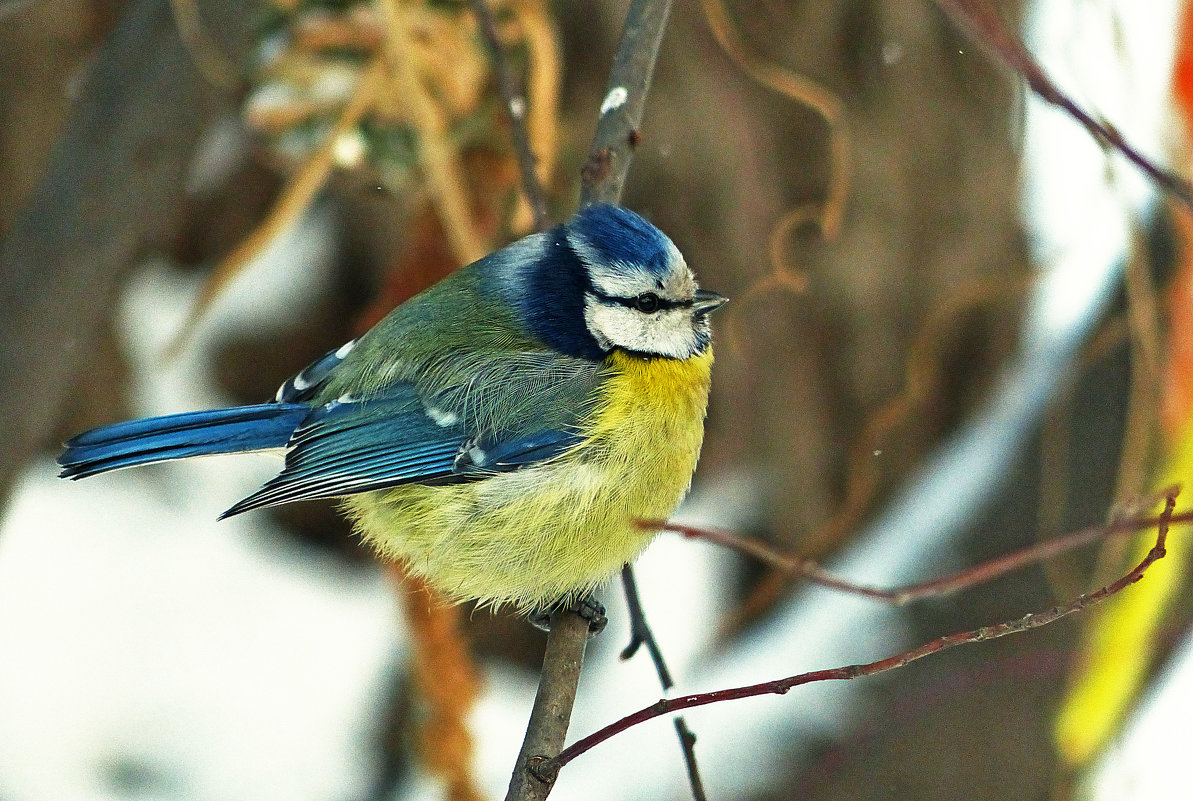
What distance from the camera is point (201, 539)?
3.50 meters

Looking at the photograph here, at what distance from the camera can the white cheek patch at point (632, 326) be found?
212 cm

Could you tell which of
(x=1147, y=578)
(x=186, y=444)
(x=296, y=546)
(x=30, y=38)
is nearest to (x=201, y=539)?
(x=296, y=546)

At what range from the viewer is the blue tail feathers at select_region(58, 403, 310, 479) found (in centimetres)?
187

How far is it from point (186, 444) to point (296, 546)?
1.80 meters

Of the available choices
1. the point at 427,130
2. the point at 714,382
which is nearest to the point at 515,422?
the point at 427,130

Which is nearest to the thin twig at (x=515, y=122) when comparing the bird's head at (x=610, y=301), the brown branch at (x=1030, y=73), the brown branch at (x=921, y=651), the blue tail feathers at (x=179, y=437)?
the bird's head at (x=610, y=301)

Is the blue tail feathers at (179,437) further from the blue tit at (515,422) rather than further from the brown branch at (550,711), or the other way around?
the brown branch at (550,711)

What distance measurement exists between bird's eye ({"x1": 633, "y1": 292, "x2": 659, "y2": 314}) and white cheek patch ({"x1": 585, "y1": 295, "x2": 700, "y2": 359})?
0.03 feet

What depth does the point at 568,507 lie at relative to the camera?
1.98 metres

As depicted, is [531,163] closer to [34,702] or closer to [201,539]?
[201,539]

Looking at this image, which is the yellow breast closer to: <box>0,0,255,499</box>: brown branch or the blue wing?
the blue wing

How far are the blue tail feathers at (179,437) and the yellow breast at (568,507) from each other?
0.72 ft

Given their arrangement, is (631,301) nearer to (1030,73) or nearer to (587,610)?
(587,610)

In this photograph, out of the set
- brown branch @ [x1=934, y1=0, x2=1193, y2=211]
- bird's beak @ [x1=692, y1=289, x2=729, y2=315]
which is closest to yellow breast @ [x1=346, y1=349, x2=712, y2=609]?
bird's beak @ [x1=692, y1=289, x2=729, y2=315]
